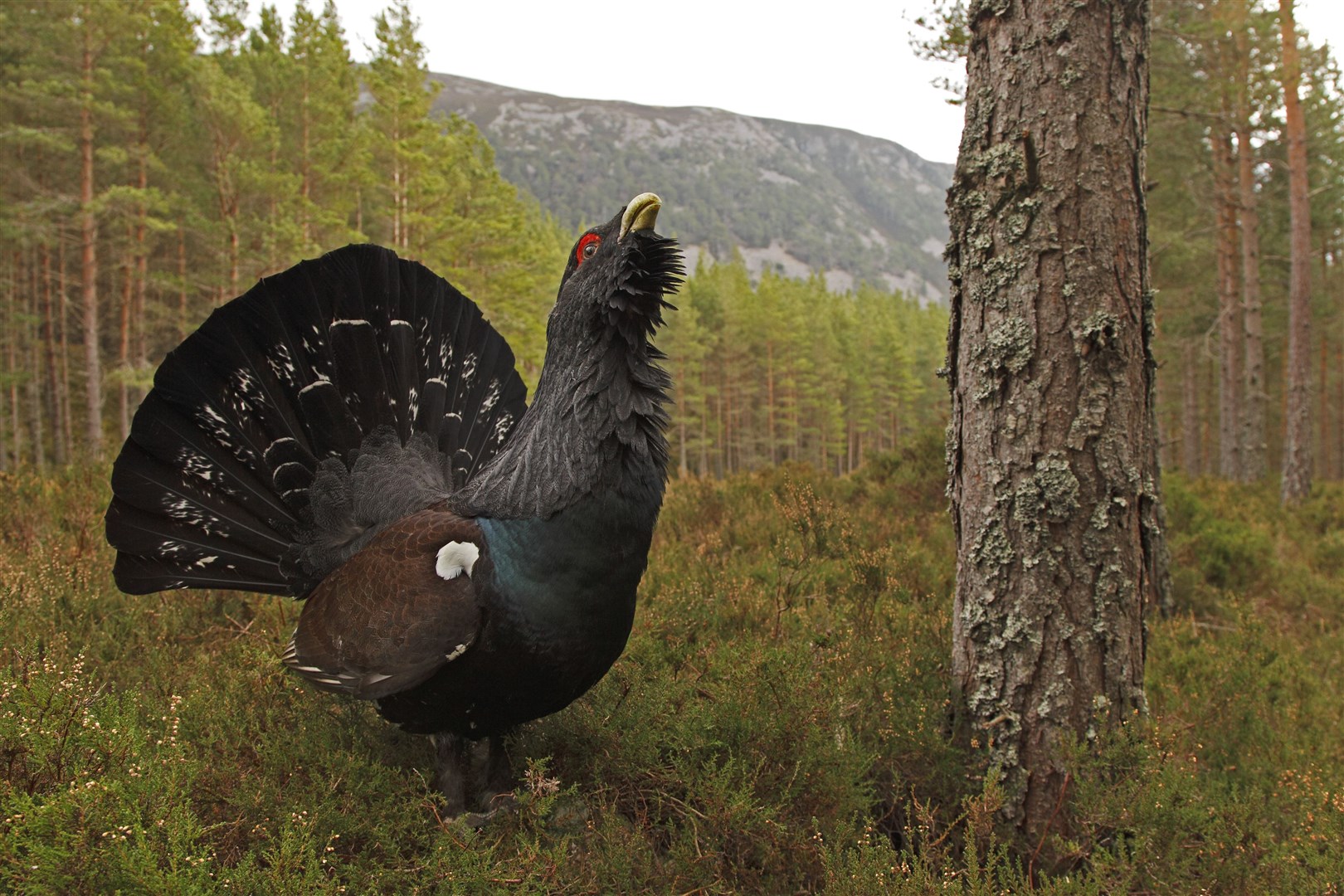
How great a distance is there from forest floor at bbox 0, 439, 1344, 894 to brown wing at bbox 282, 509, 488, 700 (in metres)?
0.31

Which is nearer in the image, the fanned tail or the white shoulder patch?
the white shoulder patch

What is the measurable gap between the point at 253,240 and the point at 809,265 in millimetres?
165109

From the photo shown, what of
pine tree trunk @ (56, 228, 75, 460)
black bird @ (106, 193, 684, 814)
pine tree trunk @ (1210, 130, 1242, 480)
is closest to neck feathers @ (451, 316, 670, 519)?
black bird @ (106, 193, 684, 814)

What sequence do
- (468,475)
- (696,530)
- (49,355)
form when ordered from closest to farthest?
(468,475) → (696,530) → (49,355)

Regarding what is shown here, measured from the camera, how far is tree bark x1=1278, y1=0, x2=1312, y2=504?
444 inches

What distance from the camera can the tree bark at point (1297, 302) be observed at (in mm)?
11273

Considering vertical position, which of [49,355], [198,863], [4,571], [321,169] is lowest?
[198,863]

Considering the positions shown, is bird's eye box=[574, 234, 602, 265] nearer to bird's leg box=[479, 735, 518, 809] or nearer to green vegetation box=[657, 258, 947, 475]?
bird's leg box=[479, 735, 518, 809]

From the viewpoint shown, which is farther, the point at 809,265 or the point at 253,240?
the point at 809,265

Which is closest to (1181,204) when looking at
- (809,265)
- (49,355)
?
(49,355)

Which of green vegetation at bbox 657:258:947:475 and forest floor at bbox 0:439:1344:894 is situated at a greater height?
green vegetation at bbox 657:258:947:475

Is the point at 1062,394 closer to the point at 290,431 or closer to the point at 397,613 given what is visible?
the point at 397,613

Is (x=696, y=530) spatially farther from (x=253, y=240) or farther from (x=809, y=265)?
(x=809, y=265)

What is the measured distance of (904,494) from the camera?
25.7 ft
